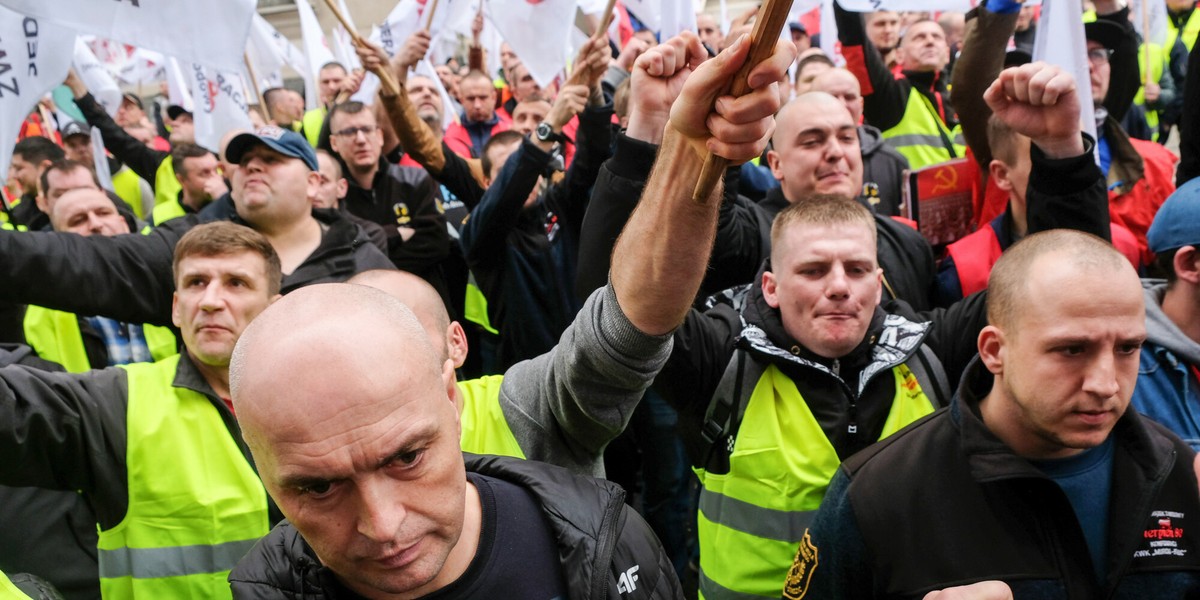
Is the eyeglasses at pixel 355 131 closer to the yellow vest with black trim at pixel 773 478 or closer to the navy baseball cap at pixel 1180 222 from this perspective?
the yellow vest with black trim at pixel 773 478

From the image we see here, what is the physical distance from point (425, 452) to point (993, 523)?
4.20 ft

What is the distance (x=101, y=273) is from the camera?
3188mm

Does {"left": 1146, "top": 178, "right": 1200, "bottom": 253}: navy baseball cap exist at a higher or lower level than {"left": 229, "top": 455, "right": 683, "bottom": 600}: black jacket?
higher

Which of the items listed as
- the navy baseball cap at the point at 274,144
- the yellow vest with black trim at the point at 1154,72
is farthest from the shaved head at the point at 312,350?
the yellow vest with black trim at the point at 1154,72

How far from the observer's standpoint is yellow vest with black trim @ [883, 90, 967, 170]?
5.73 metres

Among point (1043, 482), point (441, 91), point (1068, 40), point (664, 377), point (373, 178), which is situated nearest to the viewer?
point (1043, 482)

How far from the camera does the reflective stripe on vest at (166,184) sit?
7355 mm

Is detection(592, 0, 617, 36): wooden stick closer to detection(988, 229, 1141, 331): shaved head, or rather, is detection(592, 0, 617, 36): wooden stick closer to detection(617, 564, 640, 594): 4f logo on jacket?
detection(988, 229, 1141, 331): shaved head

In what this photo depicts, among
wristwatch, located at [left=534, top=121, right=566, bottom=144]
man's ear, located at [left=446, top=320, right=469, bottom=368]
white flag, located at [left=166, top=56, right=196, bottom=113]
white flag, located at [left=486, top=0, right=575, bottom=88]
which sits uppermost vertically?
white flag, located at [left=486, top=0, right=575, bottom=88]

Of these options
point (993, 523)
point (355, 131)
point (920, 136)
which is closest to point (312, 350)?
point (993, 523)

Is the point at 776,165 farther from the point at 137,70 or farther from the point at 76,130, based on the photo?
the point at 137,70

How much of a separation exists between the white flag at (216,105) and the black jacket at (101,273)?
1.50m

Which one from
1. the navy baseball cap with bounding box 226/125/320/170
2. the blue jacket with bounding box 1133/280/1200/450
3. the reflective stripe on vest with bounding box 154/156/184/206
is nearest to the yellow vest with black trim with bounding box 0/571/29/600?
the blue jacket with bounding box 1133/280/1200/450

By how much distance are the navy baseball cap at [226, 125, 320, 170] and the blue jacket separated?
327 centimetres
